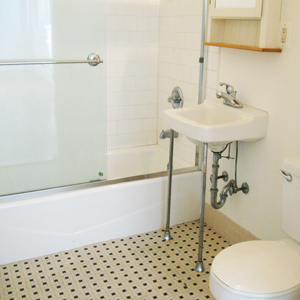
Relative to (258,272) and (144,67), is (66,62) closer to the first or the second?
(144,67)

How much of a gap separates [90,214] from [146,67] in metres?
1.43

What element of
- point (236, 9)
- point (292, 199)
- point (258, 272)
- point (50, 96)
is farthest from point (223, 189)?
point (50, 96)

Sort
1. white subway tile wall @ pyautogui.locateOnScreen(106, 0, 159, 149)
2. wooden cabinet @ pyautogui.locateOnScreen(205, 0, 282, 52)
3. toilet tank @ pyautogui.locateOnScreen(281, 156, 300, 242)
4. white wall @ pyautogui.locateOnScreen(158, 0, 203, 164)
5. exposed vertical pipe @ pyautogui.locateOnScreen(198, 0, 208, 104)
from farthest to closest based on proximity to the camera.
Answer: white subway tile wall @ pyautogui.locateOnScreen(106, 0, 159, 149) < white wall @ pyautogui.locateOnScreen(158, 0, 203, 164) < exposed vertical pipe @ pyautogui.locateOnScreen(198, 0, 208, 104) < wooden cabinet @ pyautogui.locateOnScreen(205, 0, 282, 52) < toilet tank @ pyautogui.locateOnScreen(281, 156, 300, 242)

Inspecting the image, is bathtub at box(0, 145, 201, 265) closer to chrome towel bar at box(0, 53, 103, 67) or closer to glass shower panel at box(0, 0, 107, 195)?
glass shower panel at box(0, 0, 107, 195)

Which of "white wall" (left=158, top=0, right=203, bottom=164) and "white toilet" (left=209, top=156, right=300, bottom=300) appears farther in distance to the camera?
"white wall" (left=158, top=0, right=203, bottom=164)

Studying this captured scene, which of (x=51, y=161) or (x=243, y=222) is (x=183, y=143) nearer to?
(x=243, y=222)

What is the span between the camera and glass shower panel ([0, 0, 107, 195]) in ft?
7.77

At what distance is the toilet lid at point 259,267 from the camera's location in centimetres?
165

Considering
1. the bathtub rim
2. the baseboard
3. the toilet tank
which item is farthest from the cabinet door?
the baseboard

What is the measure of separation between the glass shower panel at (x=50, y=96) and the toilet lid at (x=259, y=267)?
1.25 meters

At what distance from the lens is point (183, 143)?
10.5 feet

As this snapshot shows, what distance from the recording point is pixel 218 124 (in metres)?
2.31

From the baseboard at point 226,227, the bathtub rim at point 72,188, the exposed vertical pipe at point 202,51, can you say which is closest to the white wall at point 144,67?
the exposed vertical pipe at point 202,51

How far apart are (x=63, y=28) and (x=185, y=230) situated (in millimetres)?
1645
